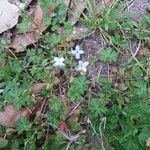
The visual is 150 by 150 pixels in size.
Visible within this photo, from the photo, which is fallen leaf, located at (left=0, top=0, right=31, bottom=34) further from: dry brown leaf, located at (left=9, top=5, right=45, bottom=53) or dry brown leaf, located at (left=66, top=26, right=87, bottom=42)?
dry brown leaf, located at (left=66, top=26, right=87, bottom=42)

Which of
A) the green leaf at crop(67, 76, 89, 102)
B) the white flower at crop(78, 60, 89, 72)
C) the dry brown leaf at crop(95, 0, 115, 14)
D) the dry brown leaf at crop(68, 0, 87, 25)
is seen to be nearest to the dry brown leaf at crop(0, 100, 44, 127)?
the green leaf at crop(67, 76, 89, 102)

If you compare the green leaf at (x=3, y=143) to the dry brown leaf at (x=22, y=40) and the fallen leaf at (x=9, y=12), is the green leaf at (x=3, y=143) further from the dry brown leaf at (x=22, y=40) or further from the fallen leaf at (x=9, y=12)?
the fallen leaf at (x=9, y=12)

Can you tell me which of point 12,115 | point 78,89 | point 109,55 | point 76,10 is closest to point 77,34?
point 76,10

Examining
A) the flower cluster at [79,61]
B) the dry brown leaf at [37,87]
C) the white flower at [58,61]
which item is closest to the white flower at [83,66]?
the flower cluster at [79,61]

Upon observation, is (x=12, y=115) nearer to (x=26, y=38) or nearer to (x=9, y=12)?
(x=26, y=38)

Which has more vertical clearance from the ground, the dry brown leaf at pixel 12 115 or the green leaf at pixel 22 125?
the dry brown leaf at pixel 12 115

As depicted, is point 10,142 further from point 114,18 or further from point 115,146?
point 114,18
